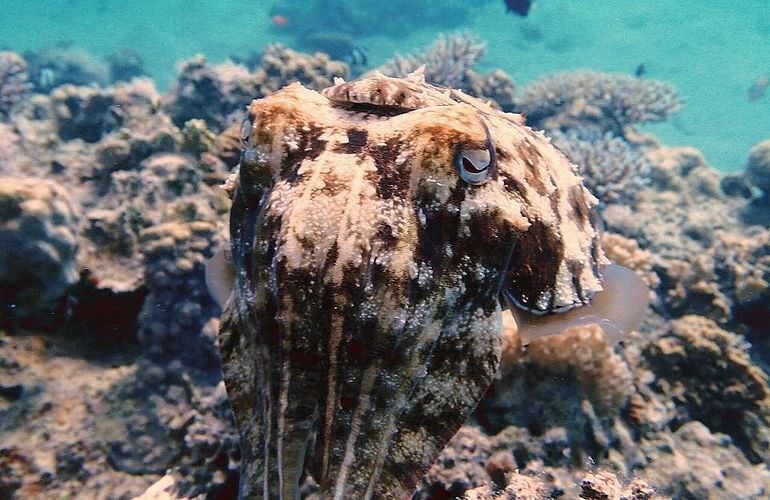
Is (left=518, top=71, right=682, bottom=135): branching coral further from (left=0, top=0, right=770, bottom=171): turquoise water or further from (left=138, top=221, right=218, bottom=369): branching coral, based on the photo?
(left=0, top=0, right=770, bottom=171): turquoise water

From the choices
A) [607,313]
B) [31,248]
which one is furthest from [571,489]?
[31,248]

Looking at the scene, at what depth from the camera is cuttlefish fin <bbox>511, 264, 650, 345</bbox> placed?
200 centimetres

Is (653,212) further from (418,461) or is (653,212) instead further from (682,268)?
(418,461)

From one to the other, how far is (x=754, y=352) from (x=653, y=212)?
11.4 ft

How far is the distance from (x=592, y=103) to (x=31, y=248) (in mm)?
12202

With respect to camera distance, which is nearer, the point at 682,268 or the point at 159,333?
the point at 159,333

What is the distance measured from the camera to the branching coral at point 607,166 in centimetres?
862

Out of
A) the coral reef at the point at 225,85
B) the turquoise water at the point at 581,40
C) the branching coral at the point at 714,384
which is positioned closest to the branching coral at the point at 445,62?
the coral reef at the point at 225,85

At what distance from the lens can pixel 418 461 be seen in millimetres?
A: 1631

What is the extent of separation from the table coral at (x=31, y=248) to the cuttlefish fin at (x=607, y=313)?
14.9 feet

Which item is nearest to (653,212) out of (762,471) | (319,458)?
(762,471)

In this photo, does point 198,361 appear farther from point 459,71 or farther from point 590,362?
point 459,71

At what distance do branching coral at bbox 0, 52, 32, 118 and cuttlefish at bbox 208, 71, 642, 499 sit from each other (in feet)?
49.8

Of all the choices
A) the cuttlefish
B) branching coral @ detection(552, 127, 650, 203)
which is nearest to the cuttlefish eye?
the cuttlefish
